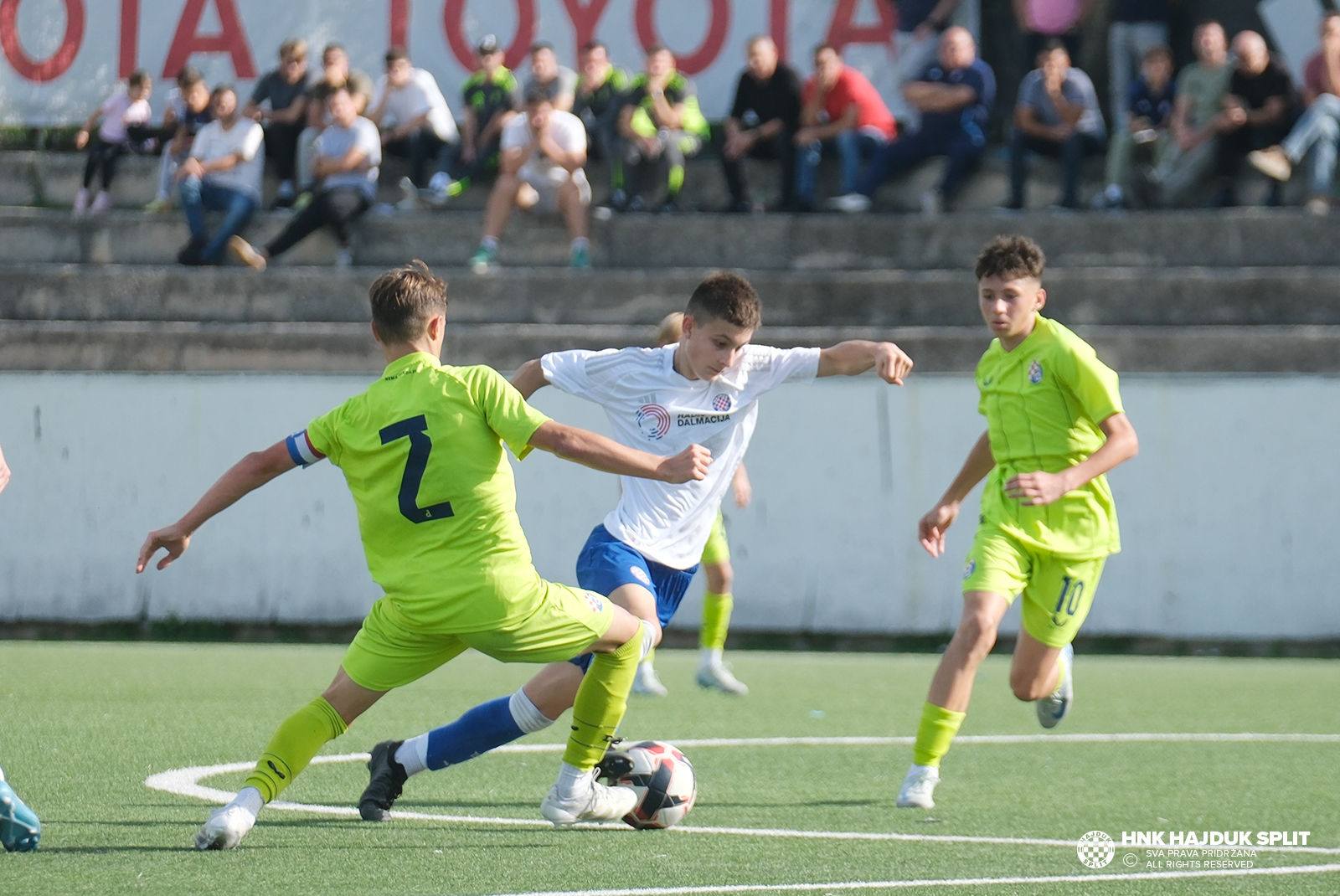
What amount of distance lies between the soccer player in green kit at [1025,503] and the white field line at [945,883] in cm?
137

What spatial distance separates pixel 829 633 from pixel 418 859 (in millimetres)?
8533

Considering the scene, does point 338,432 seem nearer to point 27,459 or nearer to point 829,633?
point 829,633

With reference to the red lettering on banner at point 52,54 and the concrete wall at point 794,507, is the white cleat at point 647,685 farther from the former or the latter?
the red lettering on banner at point 52,54

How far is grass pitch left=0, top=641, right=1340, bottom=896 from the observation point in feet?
14.8

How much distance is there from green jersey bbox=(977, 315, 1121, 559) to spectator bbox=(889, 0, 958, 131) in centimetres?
1025

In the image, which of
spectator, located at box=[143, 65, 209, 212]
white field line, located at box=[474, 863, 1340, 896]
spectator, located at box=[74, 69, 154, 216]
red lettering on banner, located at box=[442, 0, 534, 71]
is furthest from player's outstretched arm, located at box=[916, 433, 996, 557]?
spectator, located at box=[74, 69, 154, 216]

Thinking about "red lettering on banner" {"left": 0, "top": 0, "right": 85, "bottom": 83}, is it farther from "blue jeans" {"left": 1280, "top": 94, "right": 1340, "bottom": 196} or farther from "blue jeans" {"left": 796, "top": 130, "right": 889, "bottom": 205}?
"blue jeans" {"left": 1280, "top": 94, "right": 1340, "bottom": 196}

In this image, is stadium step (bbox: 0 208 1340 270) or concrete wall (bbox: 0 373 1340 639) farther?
stadium step (bbox: 0 208 1340 270)

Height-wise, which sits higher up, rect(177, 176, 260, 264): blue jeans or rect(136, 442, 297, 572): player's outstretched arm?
rect(136, 442, 297, 572): player's outstretched arm

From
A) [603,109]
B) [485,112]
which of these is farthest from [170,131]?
[603,109]

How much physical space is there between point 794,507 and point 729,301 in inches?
289

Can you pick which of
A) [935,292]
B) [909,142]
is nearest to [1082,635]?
[935,292]

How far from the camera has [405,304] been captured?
16.0 ft

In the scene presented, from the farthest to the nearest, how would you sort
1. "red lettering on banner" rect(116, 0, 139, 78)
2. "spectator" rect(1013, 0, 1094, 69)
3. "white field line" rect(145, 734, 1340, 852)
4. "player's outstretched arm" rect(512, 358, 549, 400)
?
"red lettering on banner" rect(116, 0, 139, 78)
"spectator" rect(1013, 0, 1094, 69)
"player's outstretched arm" rect(512, 358, 549, 400)
"white field line" rect(145, 734, 1340, 852)
